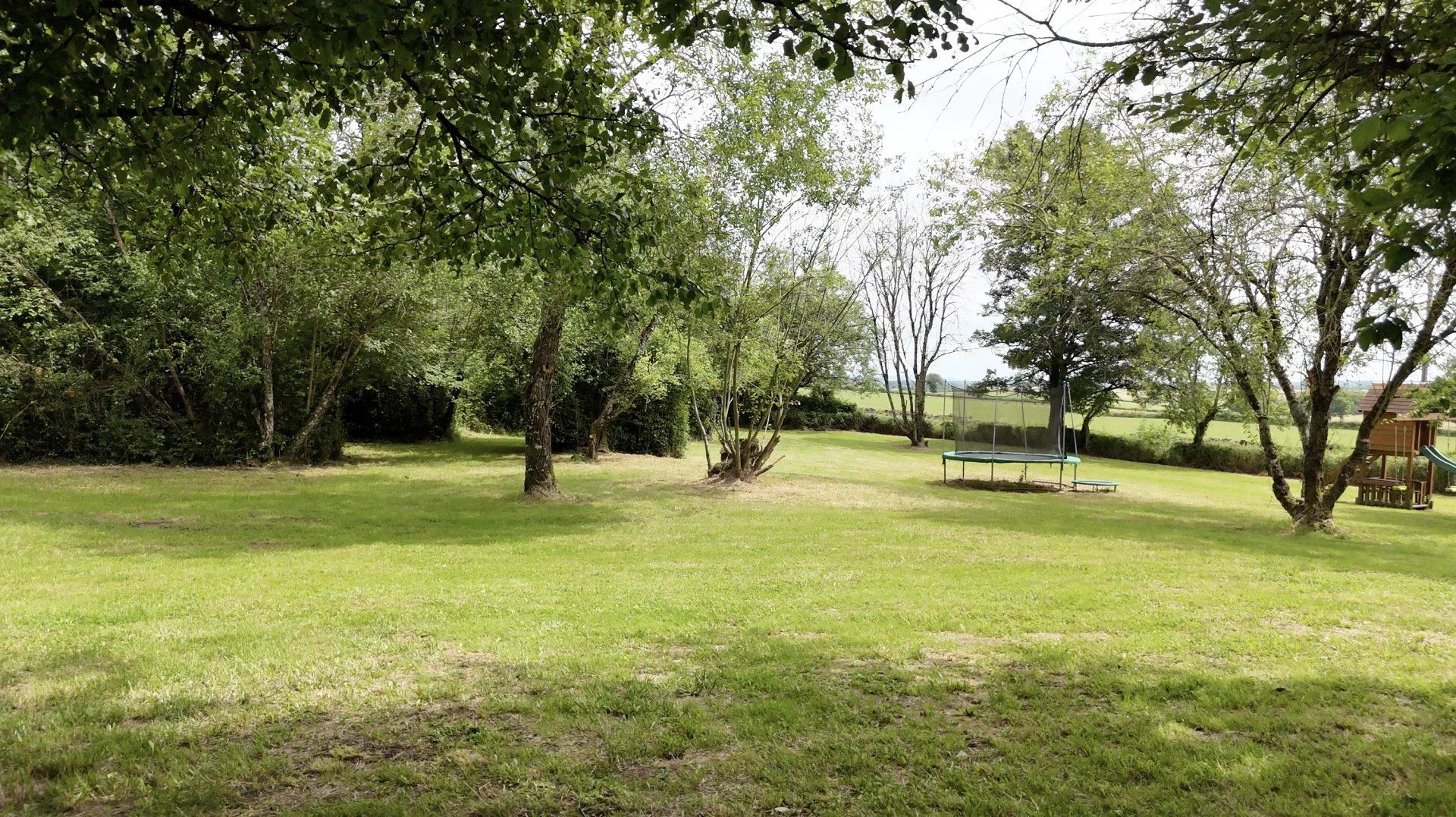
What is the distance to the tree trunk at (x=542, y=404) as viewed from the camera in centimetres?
1431

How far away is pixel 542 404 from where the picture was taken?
1470 cm

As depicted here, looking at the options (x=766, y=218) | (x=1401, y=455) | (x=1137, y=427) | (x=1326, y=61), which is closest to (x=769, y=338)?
(x=766, y=218)

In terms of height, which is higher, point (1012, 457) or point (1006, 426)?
point (1006, 426)

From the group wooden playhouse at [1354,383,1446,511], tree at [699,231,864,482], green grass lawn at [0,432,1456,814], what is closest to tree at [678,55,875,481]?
tree at [699,231,864,482]

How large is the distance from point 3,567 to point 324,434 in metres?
11.8

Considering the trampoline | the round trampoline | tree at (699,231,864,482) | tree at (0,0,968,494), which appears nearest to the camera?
tree at (0,0,968,494)

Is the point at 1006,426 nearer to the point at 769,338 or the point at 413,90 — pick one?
the point at 769,338

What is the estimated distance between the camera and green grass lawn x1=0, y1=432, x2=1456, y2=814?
3.48 meters

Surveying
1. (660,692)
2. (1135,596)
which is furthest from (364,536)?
(1135,596)

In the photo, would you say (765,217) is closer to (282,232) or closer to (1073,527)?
(1073,527)

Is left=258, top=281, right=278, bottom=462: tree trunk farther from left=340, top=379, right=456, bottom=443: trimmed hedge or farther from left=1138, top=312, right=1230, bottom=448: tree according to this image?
left=1138, top=312, right=1230, bottom=448: tree

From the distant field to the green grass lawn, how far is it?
50.7 ft

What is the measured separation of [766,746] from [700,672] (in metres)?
1.22

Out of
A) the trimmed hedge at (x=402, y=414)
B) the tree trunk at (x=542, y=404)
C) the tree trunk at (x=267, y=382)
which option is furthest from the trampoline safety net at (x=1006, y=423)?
the tree trunk at (x=267, y=382)
